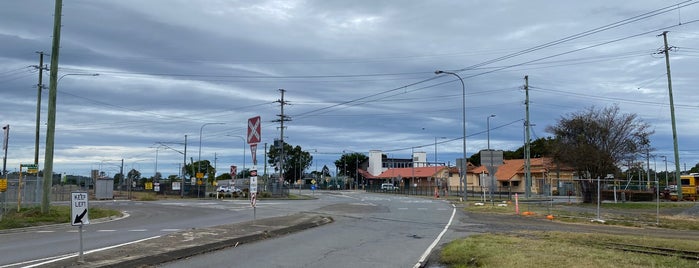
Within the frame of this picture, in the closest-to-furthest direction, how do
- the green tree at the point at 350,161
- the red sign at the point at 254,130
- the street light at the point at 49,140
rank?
the red sign at the point at 254,130 → the street light at the point at 49,140 → the green tree at the point at 350,161

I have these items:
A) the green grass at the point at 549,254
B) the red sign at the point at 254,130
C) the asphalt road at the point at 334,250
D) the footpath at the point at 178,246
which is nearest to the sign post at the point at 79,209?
the footpath at the point at 178,246

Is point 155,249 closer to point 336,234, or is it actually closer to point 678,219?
point 336,234

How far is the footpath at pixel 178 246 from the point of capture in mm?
10922

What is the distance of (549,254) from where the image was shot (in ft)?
38.0

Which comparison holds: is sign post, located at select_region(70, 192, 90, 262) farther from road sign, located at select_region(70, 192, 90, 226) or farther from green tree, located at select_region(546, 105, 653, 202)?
green tree, located at select_region(546, 105, 653, 202)

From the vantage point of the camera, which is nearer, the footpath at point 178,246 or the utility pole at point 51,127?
the footpath at point 178,246

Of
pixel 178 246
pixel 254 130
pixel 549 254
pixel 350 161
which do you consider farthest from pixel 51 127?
pixel 350 161

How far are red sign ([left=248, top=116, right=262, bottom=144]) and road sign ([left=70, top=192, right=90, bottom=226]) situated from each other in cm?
745

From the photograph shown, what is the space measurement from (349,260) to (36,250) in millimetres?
7792

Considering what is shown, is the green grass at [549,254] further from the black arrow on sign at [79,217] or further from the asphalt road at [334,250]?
the black arrow on sign at [79,217]

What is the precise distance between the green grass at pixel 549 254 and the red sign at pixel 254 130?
7.19 m

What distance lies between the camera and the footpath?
1092cm

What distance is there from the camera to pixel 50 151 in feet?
79.6

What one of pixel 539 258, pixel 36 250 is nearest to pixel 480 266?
pixel 539 258
